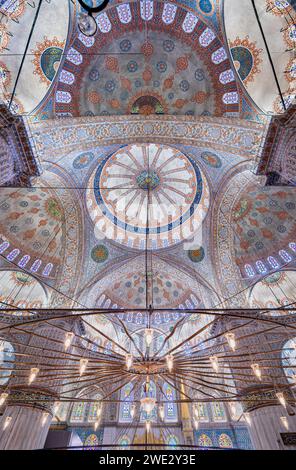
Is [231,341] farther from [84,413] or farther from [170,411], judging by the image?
[84,413]

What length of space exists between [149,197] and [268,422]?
446 inches

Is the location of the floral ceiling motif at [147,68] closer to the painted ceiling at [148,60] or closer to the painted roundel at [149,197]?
the painted ceiling at [148,60]

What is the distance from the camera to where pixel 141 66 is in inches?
347

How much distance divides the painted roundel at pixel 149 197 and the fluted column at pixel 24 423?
752cm

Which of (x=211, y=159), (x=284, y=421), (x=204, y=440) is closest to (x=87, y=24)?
(x=211, y=159)

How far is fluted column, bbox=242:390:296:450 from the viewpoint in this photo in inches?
291

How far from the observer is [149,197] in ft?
46.3

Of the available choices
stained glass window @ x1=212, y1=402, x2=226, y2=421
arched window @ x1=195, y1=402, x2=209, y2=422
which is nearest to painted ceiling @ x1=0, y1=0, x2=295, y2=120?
stained glass window @ x1=212, y1=402, x2=226, y2=421

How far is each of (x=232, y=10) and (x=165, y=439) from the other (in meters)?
17.7

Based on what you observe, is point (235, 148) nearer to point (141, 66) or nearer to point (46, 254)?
point (141, 66)

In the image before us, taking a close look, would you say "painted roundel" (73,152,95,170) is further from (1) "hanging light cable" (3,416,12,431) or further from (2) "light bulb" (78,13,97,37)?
(1) "hanging light cable" (3,416,12,431)

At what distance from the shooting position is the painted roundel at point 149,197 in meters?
12.7
